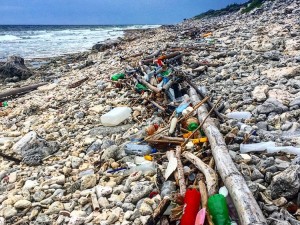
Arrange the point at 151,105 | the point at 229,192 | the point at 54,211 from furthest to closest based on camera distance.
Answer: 1. the point at 151,105
2. the point at 54,211
3. the point at 229,192

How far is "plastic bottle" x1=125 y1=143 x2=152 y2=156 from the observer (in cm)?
432

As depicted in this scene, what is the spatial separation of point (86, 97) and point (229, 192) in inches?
232

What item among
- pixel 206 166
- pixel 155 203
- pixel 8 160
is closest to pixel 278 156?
pixel 206 166

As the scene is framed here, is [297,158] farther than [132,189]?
No

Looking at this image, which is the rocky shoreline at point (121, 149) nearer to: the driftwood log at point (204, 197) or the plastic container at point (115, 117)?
the plastic container at point (115, 117)

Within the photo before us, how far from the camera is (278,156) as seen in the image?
353cm

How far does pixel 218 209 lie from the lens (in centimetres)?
268

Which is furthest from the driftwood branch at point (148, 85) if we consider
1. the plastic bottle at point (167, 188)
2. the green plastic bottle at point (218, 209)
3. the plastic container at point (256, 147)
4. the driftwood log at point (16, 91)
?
the driftwood log at point (16, 91)

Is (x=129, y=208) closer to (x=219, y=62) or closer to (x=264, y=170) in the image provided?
(x=264, y=170)

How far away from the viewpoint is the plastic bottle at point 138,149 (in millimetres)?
4320

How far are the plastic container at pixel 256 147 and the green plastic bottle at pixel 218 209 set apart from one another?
1155 millimetres

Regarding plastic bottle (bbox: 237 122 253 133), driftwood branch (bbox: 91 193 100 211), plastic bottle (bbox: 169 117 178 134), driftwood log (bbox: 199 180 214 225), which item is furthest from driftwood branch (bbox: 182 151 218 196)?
driftwood branch (bbox: 91 193 100 211)

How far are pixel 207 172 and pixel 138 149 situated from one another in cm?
135

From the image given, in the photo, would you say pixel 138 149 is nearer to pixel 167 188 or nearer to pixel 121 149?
pixel 121 149
